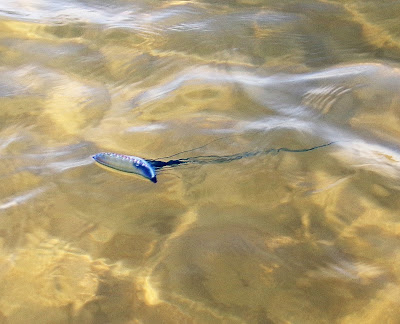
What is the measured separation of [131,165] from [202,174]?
35 centimetres

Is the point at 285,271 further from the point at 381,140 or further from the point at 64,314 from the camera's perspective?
the point at 381,140

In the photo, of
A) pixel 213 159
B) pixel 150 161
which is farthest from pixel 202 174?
pixel 150 161

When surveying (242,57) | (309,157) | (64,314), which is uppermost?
(242,57)

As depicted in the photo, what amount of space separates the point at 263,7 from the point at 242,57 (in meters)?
0.86

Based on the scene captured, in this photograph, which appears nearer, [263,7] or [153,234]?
[153,234]

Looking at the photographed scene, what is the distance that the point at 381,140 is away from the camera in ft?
7.86

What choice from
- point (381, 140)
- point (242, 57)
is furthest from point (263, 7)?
point (381, 140)

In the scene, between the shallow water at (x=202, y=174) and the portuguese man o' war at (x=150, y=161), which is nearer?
the shallow water at (x=202, y=174)

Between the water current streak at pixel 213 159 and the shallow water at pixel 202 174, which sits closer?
the shallow water at pixel 202 174

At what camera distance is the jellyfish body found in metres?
2.20

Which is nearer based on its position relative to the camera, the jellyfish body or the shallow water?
the shallow water

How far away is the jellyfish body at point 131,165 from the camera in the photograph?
2.20 m

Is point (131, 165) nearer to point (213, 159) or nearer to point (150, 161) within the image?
point (150, 161)

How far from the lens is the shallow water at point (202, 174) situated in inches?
68.1
